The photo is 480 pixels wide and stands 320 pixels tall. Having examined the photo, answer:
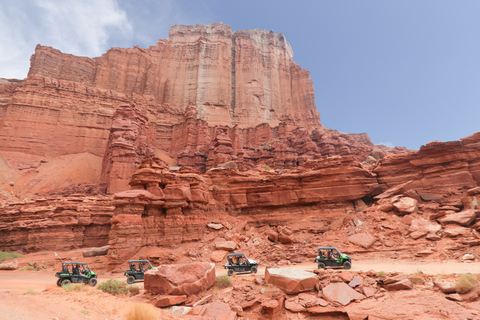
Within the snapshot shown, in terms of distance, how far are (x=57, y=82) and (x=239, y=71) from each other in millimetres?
53763

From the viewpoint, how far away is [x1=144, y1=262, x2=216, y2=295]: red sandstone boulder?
943cm

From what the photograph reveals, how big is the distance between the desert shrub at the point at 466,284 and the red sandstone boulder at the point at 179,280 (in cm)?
936

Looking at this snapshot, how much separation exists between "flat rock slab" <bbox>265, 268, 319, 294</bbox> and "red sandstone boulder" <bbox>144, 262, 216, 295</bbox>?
2992 millimetres

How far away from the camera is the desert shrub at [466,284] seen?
293 inches

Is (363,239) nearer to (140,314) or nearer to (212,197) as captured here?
(212,197)

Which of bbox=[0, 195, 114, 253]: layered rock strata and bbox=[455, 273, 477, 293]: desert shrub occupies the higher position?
bbox=[0, 195, 114, 253]: layered rock strata

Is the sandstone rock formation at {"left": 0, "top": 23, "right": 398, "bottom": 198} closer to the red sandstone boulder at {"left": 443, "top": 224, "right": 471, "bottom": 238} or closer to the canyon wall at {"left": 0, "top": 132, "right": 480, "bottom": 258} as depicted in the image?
the canyon wall at {"left": 0, "top": 132, "right": 480, "bottom": 258}

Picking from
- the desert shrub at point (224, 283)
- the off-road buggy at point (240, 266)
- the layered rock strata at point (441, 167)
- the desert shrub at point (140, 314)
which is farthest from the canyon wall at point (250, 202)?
the desert shrub at point (140, 314)

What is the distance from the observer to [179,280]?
9.68 metres

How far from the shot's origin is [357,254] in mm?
14922

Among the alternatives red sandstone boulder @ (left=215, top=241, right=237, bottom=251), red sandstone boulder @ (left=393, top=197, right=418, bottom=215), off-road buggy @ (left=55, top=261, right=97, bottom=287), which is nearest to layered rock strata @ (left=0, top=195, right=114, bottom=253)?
off-road buggy @ (left=55, top=261, right=97, bottom=287)

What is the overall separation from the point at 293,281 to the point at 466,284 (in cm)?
575

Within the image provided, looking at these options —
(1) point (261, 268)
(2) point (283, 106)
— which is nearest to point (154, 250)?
(1) point (261, 268)

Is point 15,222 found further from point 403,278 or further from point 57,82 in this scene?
point 57,82
